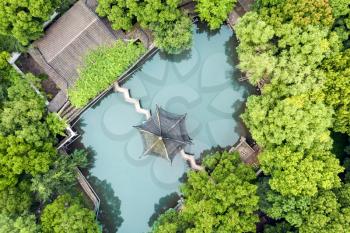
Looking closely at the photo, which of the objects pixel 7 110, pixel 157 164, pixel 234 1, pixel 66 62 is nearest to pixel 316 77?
pixel 234 1

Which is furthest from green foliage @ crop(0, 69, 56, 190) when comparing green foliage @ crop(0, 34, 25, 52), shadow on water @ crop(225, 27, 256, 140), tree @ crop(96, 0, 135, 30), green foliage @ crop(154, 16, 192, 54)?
shadow on water @ crop(225, 27, 256, 140)

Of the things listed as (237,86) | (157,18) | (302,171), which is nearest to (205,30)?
(237,86)

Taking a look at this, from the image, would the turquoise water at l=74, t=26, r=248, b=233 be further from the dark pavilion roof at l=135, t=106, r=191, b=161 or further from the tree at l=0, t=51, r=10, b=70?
the tree at l=0, t=51, r=10, b=70

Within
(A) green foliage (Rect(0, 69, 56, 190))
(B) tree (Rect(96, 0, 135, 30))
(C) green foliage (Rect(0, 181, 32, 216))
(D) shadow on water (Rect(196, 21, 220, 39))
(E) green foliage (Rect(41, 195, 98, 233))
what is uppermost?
(B) tree (Rect(96, 0, 135, 30))

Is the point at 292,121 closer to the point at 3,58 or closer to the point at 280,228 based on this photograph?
the point at 280,228

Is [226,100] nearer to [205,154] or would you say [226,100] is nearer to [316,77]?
[205,154]
